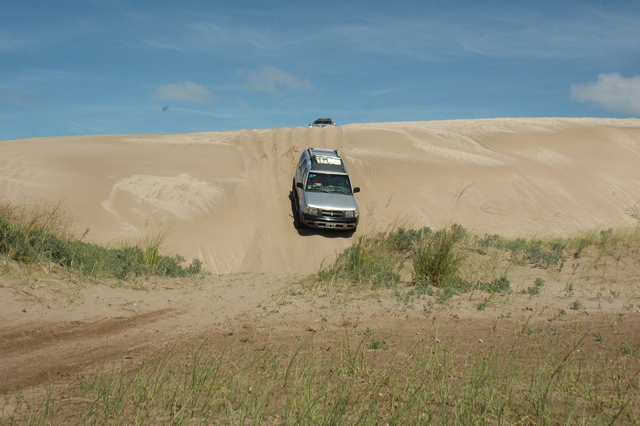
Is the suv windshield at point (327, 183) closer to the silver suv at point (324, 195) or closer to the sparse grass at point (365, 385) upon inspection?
the silver suv at point (324, 195)

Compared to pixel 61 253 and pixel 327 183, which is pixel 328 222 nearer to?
pixel 327 183

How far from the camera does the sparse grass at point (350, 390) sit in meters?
3.81

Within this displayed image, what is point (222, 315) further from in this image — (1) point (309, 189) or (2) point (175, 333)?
(1) point (309, 189)

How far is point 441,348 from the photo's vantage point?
5.35 meters

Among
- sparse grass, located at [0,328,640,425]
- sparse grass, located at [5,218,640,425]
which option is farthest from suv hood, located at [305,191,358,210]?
sparse grass, located at [0,328,640,425]

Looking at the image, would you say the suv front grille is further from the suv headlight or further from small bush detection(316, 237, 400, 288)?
small bush detection(316, 237, 400, 288)

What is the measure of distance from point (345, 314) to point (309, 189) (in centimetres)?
1115

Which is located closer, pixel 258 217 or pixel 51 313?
pixel 51 313

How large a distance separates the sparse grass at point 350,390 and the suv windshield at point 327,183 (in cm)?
1298

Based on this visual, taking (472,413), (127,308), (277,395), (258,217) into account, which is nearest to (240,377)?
(277,395)

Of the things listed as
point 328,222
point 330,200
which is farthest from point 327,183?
point 328,222

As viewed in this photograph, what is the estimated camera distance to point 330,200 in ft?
57.1

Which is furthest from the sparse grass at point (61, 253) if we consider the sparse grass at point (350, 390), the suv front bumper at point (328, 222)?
the suv front bumper at point (328, 222)

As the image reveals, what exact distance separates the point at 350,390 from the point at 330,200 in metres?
13.2
